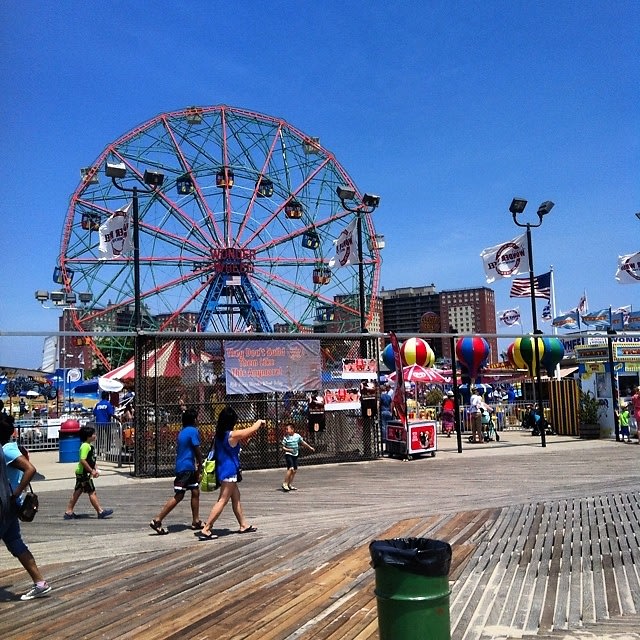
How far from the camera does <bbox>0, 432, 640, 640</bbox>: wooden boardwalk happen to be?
16.5 feet

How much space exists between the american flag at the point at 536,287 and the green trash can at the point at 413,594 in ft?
57.4

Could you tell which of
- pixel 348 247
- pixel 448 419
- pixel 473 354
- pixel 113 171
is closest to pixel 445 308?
pixel 473 354

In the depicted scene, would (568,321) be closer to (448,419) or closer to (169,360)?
(448,419)

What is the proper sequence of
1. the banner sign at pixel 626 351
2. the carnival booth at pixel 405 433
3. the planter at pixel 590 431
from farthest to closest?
the banner sign at pixel 626 351 < the planter at pixel 590 431 < the carnival booth at pixel 405 433

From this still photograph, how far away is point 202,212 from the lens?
119 ft

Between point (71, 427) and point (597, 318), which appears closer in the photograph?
point (71, 427)

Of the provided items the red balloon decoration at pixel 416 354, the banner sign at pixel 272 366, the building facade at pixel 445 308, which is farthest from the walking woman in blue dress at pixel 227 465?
the building facade at pixel 445 308

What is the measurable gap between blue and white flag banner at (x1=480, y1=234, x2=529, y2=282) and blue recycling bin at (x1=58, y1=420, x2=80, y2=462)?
41.0ft

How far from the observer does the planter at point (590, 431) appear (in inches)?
821

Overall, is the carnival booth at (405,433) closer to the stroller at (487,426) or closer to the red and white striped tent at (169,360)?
the red and white striped tent at (169,360)

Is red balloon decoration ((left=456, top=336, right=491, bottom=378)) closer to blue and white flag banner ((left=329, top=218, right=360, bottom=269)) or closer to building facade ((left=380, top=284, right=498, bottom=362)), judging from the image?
blue and white flag banner ((left=329, top=218, right=360, bottom=269))

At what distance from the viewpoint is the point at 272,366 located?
48.8 feet

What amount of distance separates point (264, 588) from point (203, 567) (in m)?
1.00

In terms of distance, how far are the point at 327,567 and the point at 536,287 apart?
57.4 feet
